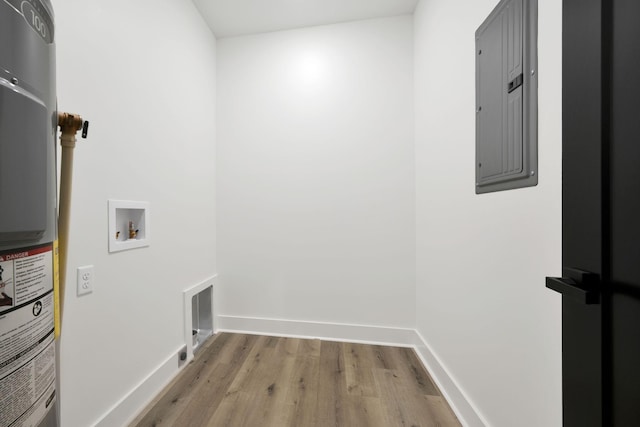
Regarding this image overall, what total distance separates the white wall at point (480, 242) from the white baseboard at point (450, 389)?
3cm

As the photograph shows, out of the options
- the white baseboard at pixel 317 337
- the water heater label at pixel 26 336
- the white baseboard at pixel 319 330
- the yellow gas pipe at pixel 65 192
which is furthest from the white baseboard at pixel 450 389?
the yellow gas pipe at pixel 65 192

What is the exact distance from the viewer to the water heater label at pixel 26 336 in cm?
38

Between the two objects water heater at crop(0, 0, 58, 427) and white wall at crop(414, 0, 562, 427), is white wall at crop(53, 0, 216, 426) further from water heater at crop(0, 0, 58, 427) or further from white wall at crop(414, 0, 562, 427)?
white wall at crop(414, 0, 562, 427)

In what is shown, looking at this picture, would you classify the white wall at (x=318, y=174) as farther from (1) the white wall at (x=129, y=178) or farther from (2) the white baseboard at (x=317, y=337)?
(1) the white wall at (x=129, y=178)

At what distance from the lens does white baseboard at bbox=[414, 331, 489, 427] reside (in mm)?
1142

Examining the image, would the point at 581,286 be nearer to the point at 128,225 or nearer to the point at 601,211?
the point at 601,211

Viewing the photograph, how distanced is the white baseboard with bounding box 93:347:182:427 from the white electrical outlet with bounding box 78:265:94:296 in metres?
0.60

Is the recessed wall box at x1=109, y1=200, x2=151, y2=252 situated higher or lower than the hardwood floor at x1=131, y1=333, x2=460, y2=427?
higher

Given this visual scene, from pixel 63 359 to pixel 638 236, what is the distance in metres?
1.69

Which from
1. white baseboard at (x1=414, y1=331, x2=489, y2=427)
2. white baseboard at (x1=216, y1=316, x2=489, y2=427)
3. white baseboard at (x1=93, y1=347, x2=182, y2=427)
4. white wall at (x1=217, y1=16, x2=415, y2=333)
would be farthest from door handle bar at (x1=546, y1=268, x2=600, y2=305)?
white baseboard at (x1=93, y1=347, x2=182, y2=427)

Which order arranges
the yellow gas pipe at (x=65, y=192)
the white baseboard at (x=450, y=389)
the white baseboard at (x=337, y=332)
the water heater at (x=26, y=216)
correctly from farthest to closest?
1. the white baseboard at (x=337, y=332)
2. the white baseboard at (x=450, y=389)
3. the yellow gas pipe at (x=65, y=192)
4. the water heater at (x=26, y=216)

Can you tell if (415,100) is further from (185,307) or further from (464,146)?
(185,307)

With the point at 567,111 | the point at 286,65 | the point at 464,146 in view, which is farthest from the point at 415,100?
the point at 567,111

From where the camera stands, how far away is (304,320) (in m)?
2.09
